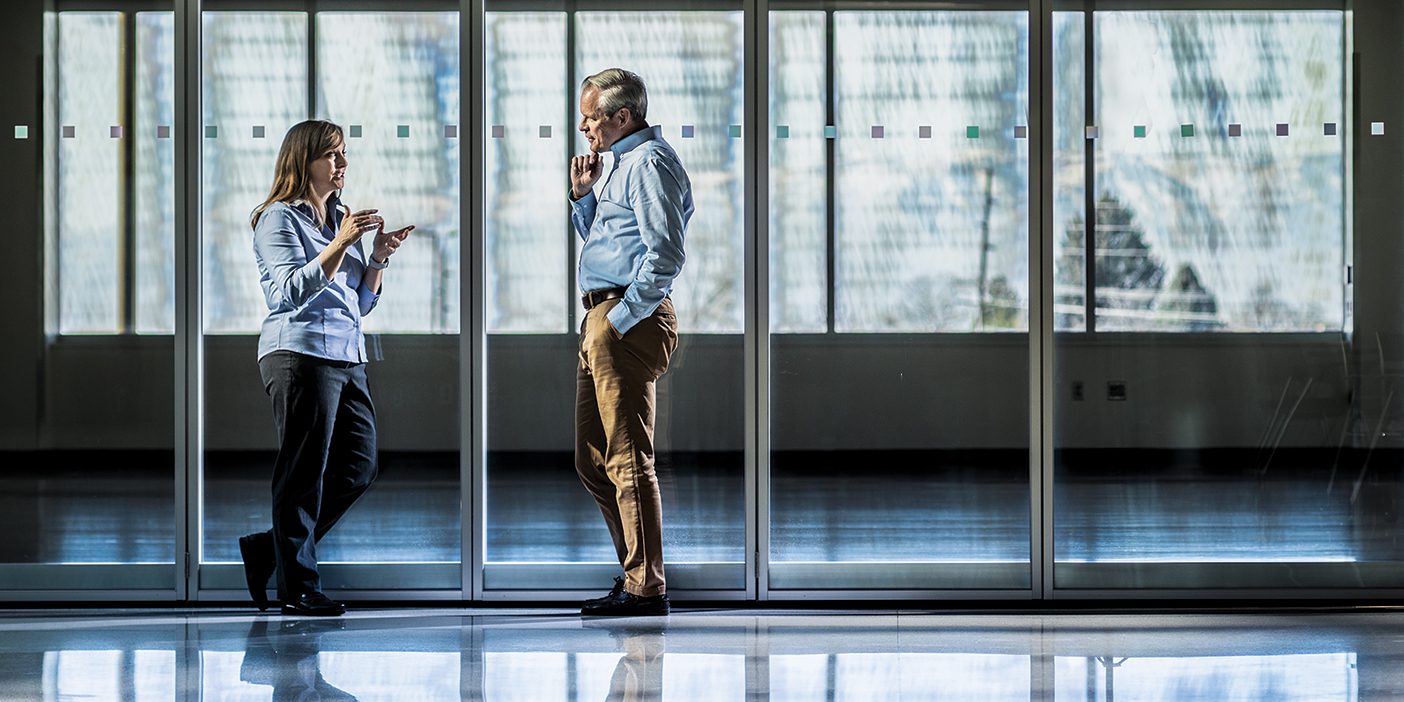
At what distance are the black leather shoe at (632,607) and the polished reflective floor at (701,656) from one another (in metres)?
0.06

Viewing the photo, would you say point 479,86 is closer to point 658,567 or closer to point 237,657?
point 658,567

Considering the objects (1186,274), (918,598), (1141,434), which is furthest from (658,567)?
(1186,274)

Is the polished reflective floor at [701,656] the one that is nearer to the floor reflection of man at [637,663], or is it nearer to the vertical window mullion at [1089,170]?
the floor reflection of man at [637,663]

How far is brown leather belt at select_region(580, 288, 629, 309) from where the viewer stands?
4.08 metres

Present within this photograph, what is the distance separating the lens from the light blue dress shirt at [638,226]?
3967 mm

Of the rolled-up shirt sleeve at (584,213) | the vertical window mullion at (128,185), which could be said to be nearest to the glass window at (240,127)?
the vertical window mullion at (128,185)

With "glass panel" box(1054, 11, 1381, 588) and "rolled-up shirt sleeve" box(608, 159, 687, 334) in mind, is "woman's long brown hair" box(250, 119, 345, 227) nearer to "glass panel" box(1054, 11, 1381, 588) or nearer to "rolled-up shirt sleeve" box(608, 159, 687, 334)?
"rolled-up shirt sleeve" box(608, 159, 687, 334)

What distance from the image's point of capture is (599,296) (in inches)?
162

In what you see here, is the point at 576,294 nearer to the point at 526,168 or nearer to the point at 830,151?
the point at 526,168

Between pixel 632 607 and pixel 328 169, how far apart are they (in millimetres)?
1563

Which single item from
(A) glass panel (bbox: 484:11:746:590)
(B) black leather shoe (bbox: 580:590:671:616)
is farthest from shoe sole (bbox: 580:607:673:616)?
(A) glass panel (bbox: 484:11:746:590)

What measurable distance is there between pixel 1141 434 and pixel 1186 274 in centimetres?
51

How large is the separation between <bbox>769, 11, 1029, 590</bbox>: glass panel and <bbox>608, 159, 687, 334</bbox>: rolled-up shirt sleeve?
1.75 ft

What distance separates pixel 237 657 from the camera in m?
3.62
